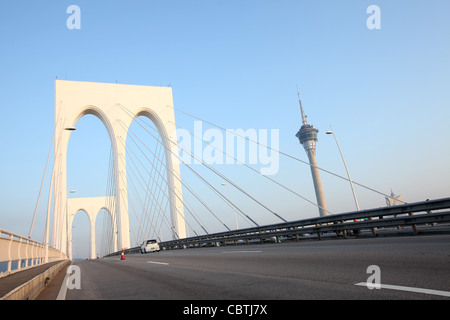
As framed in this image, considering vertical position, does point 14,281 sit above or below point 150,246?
above

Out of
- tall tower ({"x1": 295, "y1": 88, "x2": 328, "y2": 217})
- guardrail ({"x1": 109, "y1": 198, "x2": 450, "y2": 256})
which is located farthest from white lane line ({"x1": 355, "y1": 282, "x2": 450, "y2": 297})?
tall tower ({"x1": 295, "y1": 88, "x2": 328, "y2": 217})

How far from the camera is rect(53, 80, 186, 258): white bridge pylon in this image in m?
33.4

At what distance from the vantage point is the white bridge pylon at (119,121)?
3338 centimetres

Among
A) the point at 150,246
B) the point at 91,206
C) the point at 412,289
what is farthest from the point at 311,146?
the point at 412,289

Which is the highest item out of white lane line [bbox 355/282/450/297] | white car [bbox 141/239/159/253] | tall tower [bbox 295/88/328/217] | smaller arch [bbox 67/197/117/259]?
tall tower [bbox 295/88/328/217]

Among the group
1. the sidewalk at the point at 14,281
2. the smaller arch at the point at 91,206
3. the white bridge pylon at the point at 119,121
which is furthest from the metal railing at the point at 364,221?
the smaller arch at the point at 91,206

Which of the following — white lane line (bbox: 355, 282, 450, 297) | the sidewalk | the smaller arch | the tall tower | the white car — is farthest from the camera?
the tall tower

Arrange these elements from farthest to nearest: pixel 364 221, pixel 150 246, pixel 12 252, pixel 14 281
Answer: pixel 150 246, pixel 364 221, pixel 12 252, pixel 14 281

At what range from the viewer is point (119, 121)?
35906mm

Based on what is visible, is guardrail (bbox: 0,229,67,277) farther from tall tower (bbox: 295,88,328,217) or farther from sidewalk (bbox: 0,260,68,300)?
tall tower (bbox: 295,88,328,217)

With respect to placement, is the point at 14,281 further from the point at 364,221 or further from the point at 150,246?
the point at 150,246

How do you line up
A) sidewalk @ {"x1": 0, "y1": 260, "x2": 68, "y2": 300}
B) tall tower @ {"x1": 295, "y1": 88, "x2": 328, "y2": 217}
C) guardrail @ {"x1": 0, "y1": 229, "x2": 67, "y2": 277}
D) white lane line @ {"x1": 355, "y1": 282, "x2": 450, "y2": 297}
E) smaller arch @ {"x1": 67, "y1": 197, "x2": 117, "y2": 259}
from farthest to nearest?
1. tall tower @ {"x1": 295, "y1": 88, "x2": 328, "y2": 217}
2. smaller arch @ {"x1": 67, "y1": 197, "x2": 117, "y2": 259}
3. guardrail @ {"x1": 0, "y1": 229, "x2": 67, "y2": 277}
4. sidewalk @ {"x1": 0, "y1": 260, "x2": 68, "y2": 300}
5. white lane line @ {"x1": 355, "y1": 282, "x2": 450, "y2": 297}
